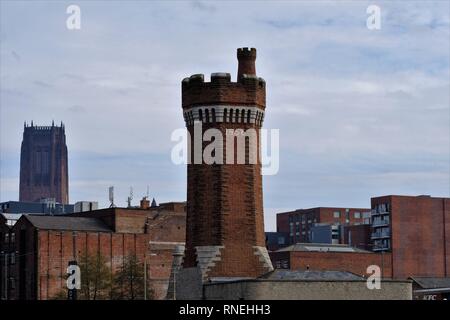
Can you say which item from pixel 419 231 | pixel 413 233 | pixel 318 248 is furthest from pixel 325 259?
pixel 419 231

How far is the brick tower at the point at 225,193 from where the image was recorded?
8256 centimetres

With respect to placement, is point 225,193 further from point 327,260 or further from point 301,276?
point 327,260

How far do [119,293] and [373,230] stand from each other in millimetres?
86604

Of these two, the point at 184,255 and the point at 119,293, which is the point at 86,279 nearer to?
the point at 119,293

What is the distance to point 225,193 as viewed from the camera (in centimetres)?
8256

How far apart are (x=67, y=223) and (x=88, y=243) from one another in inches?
219

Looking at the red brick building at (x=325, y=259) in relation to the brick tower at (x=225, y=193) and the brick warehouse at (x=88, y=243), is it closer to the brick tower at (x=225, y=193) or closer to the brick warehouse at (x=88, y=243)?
the brick warehouse at (x=88, y=243)

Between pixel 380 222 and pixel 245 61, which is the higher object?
pixel 245 61

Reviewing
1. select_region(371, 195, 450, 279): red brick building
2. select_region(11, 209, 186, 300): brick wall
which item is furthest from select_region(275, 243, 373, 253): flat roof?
select_region(11, 209, 186, 300): brick wall

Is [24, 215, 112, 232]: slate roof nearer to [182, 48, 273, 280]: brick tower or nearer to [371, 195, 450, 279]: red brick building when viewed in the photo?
[182, 48, 273, 280]: brick tower

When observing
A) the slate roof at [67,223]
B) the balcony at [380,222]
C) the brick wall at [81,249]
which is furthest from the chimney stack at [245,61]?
the balcony at [380,222]
